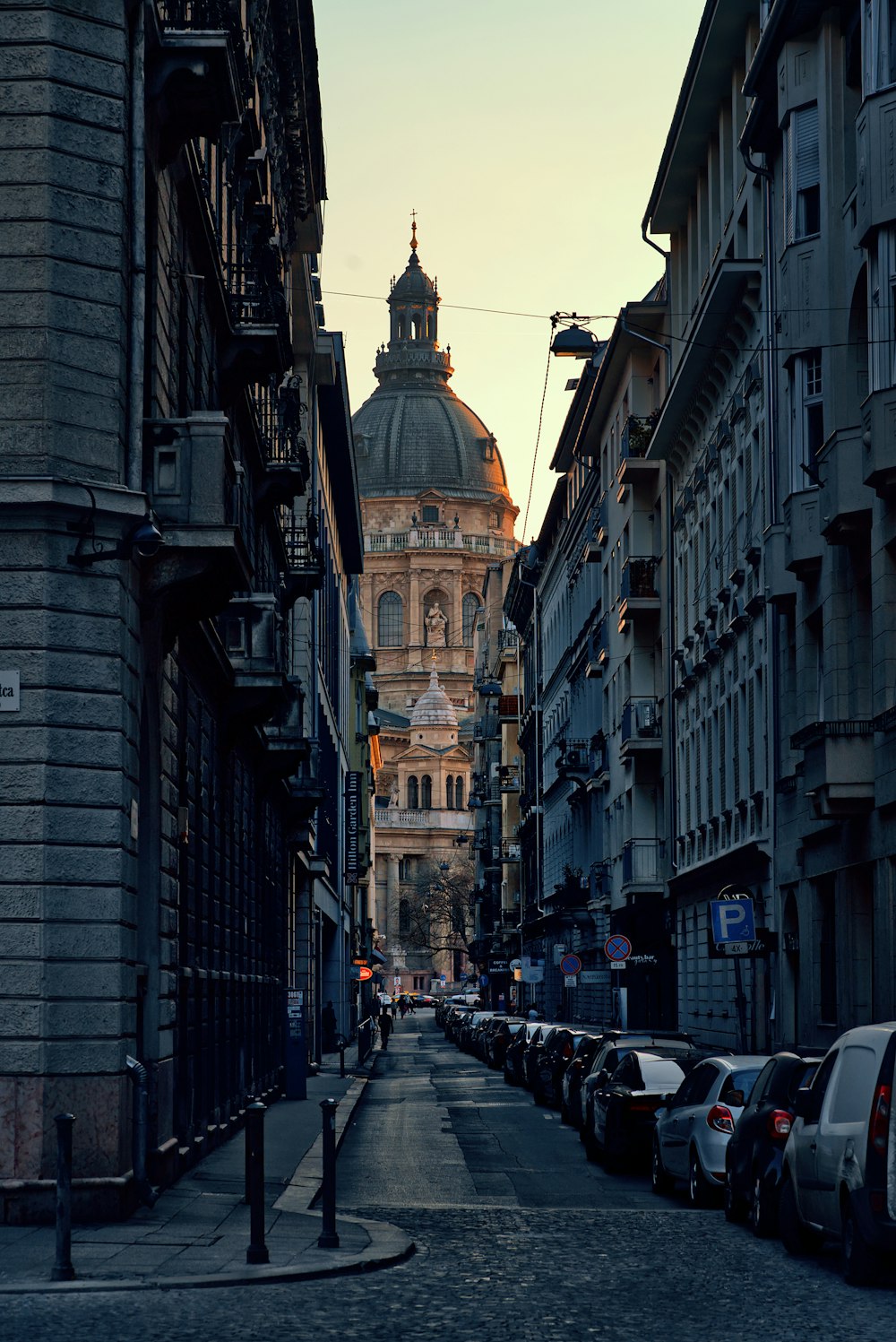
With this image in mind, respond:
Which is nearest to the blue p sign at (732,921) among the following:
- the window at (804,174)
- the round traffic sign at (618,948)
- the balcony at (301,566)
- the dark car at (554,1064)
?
the dark car at (554,1064)

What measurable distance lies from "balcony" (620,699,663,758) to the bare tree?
109294 mm

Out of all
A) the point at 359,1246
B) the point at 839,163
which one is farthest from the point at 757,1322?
the point at 839,163

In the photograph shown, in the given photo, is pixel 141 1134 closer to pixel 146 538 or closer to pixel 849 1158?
pixel 146 538

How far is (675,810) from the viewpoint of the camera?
4897cm

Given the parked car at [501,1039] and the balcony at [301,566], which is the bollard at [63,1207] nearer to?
the balcony at [301,566]

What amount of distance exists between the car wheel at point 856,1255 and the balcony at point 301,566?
81.5 ft

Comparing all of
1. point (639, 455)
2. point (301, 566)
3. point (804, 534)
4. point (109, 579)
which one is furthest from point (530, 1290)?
point (639, 455)

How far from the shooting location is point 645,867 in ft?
169

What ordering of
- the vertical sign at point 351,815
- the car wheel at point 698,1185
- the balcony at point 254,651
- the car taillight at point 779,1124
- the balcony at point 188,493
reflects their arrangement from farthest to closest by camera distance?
the vertical sign at point 351,815 → the balcony at point 254,651 → the car wheel at point 698,1185 → the balcony at point 188,493 → the car taillight at point 779,1124

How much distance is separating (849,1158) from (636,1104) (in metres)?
10.0

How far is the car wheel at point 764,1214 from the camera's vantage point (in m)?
16.0

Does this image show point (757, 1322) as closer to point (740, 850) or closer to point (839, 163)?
point (839, 163)

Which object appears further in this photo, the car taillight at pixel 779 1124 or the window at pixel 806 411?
the window at pixel 806 411

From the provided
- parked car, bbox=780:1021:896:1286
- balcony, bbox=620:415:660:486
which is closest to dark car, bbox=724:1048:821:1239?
parked car, bbox=780:1021:896:1286
